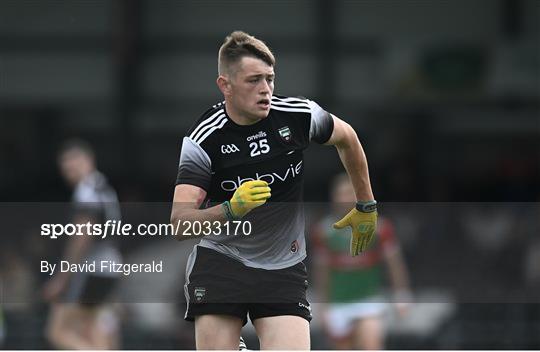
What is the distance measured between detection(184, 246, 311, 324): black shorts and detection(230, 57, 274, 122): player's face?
63cm

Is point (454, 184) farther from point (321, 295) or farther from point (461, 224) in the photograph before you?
point (321, 295)

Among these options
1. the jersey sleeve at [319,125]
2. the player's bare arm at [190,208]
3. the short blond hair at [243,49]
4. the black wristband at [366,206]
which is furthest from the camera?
the black wristband at [366,206]

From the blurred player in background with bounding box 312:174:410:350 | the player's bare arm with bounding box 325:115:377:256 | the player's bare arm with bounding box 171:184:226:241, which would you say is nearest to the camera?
the player's bare arm with bounding box 171:184:226:241

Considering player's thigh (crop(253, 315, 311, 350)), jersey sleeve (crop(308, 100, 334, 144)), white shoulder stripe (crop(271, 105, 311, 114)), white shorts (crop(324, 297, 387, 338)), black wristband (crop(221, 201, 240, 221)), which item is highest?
white shorts (crop(324, 297, 387, 338))

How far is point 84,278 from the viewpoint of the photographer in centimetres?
1004

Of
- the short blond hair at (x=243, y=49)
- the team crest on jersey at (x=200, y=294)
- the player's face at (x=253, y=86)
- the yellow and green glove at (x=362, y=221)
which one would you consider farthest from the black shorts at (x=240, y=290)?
the short blond hair at (x=243, y=49)

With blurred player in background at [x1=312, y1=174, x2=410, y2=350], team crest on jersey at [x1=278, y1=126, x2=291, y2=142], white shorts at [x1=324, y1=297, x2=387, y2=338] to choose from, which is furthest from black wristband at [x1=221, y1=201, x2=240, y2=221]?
white shorts at [x1=324, y1=297, x2=387, y2=338]

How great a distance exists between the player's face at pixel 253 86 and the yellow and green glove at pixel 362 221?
68 centimetres

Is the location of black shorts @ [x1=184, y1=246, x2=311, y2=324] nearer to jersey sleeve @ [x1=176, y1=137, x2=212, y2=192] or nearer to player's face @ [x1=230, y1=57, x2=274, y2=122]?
jersey sleeve @ [x1=176, y1=137, x2=212, y2=192]

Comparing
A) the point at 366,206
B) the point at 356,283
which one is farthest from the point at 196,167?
the point at 356,283

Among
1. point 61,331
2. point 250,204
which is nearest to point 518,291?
point 61,331

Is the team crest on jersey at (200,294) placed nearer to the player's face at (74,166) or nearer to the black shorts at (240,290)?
the black shorts at (240,290)

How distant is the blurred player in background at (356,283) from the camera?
9.71 metres

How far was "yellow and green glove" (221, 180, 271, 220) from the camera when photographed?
5.75 meters
